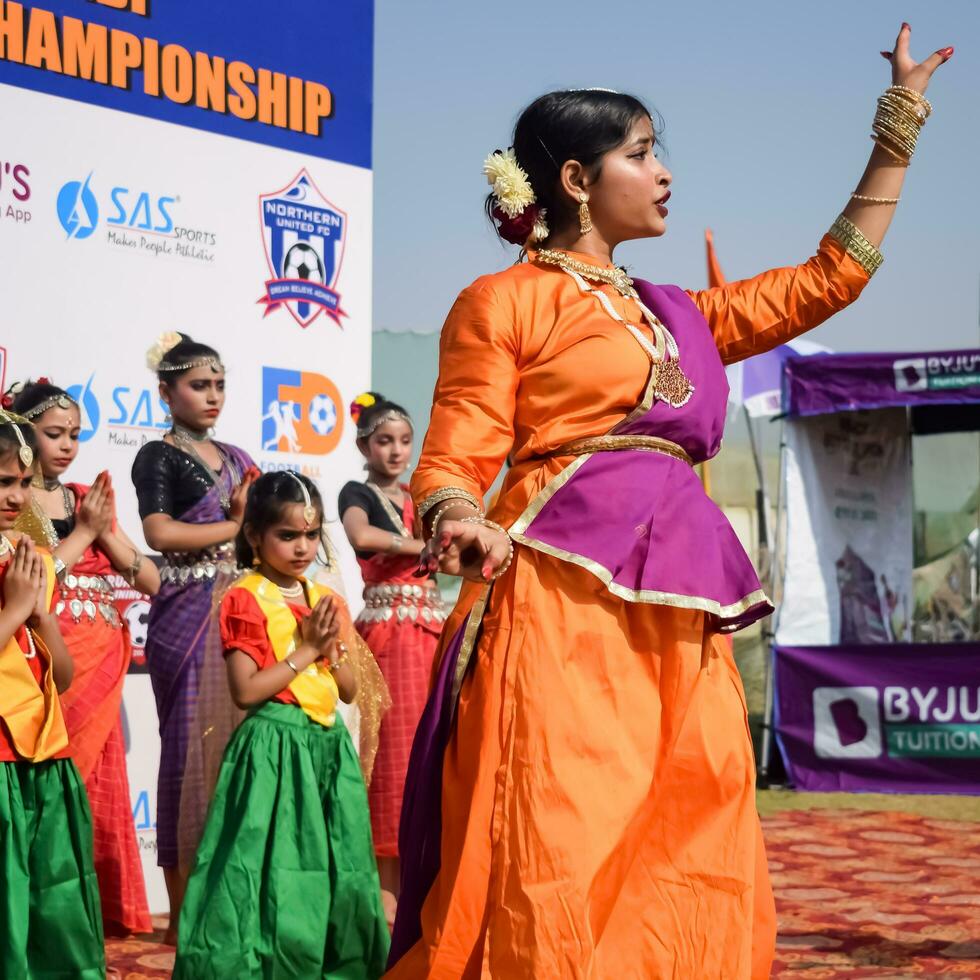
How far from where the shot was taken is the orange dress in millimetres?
2367

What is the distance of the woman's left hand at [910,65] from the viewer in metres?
2.74

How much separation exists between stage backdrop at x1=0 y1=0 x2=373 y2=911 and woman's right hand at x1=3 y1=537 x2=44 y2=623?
1448 mm

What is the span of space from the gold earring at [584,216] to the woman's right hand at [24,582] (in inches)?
63.2

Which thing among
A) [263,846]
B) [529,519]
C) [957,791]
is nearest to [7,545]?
[263,846]

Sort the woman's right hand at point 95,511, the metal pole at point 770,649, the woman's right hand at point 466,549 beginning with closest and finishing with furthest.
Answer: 1. the woman's right hand at point 466,549
2. the woman's right hand at point 95,511
3. the metal pole at point 770,649

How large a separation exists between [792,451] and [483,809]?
7.22 meters

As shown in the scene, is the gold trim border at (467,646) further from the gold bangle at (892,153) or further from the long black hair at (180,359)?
the long black hair at (180,359)

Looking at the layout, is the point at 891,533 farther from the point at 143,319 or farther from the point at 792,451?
the point at 143,319

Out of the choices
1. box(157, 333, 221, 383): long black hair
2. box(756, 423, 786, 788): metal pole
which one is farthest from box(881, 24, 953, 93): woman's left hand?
box(756, 423, 786, 788): metal pole

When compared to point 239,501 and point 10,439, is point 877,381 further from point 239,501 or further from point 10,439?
point 10,439

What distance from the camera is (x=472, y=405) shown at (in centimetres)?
249

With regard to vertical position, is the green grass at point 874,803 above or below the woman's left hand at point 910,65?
below

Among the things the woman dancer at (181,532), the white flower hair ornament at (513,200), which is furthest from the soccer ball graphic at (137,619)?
the white flower hair ornament at (513,200)

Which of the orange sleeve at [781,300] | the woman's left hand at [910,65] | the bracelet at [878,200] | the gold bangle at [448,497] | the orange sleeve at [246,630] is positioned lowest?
the orange sleeve at [246,630]
